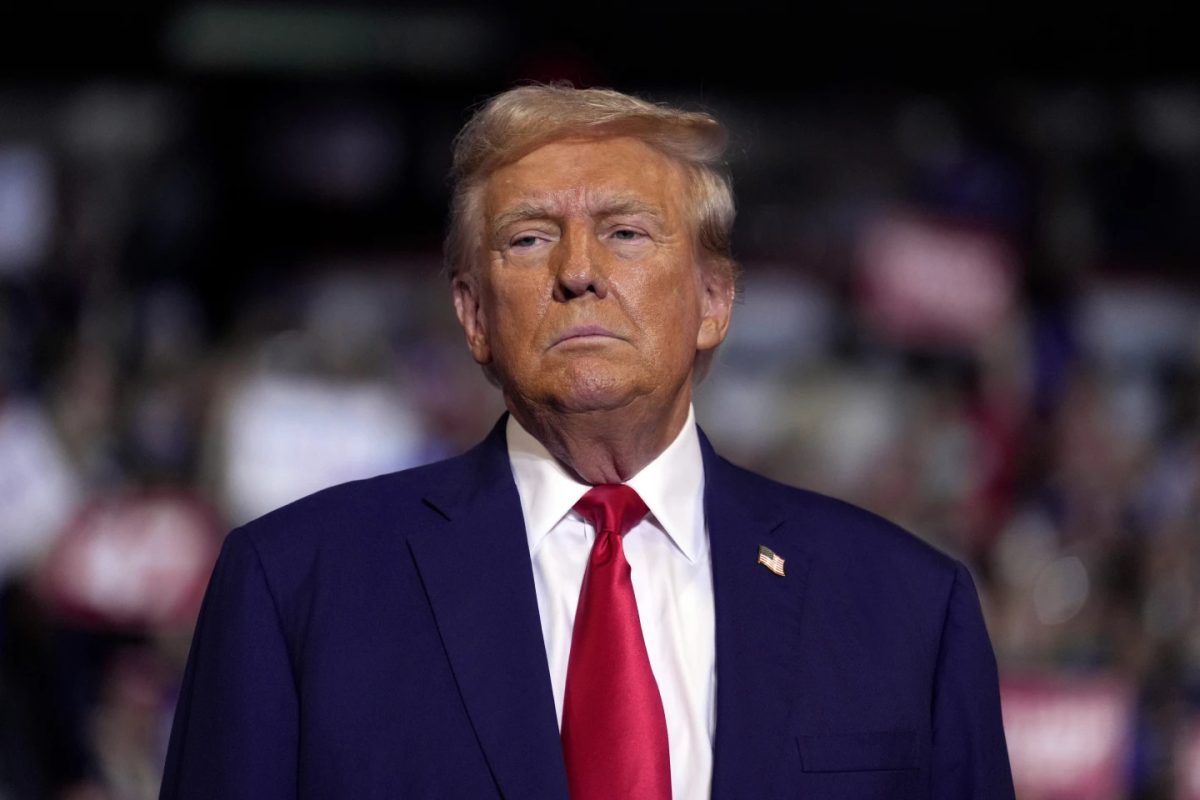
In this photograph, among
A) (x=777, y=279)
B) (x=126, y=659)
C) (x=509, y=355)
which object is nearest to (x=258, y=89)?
(x=777, y=279)

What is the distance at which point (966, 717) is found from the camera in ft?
7.27

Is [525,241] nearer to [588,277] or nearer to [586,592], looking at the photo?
[588,277]

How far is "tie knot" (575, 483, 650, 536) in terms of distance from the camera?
7.26 feet

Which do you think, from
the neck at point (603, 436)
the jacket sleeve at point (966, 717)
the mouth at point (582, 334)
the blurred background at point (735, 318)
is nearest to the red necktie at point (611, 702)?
the neck at point (603, 436)

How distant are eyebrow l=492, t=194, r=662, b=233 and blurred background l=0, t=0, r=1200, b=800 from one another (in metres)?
3.05

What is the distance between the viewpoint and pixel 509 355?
7.31 feet

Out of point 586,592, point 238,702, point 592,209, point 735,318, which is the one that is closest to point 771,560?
point 586,592

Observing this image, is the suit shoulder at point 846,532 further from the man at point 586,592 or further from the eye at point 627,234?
the eye at point 627,234

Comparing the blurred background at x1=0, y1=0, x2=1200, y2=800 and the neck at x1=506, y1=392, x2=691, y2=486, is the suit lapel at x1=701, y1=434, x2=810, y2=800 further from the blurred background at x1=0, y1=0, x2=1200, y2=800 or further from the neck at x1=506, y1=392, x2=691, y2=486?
the blurred background at x1=0, y1=0, x2=1200, y2=800

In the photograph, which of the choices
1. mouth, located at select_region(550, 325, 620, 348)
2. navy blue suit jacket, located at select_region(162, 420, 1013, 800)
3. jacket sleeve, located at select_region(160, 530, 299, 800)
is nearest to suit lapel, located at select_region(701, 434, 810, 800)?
navy blue suit jacket, located at select_region(162, 420, 1013, 800)

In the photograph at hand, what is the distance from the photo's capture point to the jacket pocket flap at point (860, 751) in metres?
2.11

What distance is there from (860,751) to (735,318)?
618 cm

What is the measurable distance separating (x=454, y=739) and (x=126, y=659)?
3.57 metres

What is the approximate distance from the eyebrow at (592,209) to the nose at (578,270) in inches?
1.3
